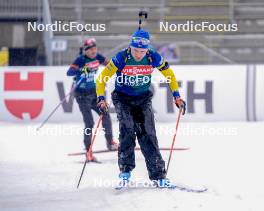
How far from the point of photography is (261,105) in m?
13.4

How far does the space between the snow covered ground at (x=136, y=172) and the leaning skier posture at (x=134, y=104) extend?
38 centimetres

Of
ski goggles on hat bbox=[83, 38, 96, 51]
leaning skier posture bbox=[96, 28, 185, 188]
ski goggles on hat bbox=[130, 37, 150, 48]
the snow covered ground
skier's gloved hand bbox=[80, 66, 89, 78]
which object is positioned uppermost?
ski goggles on hat bbox=[83, 38, 96, 51]

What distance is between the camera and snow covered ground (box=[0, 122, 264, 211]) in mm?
5809

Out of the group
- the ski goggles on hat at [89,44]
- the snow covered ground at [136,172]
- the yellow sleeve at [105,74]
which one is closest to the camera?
the snow covered ground at [136,172]

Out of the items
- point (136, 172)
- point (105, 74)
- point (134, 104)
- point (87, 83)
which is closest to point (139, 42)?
point (105, 74)

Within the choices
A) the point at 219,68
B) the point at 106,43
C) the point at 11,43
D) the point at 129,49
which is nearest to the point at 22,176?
the point at 129,49

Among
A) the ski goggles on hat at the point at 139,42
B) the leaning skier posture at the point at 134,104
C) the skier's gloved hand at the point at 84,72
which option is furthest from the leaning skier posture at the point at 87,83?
the ski goggles on hat at the point at 139,42

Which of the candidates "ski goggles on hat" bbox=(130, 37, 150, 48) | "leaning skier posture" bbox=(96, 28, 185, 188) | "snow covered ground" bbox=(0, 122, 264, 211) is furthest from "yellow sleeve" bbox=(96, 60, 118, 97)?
"snow covered ground" bbox=(0, 122, 264, 211)

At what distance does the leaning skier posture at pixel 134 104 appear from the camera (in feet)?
21.2

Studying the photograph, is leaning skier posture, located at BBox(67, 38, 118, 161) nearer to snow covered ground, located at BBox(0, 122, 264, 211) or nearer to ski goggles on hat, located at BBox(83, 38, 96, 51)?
ski goggles on hat, located at BBox(83, 38, 96, 51)

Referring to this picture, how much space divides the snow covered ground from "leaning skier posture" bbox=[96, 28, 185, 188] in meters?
0.38

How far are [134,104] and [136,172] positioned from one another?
5.00 feet

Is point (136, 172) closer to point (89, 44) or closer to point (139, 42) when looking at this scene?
point (139, 42)

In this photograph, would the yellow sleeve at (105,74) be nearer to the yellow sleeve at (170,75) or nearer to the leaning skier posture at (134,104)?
the leaning skier posture at (134,104)
